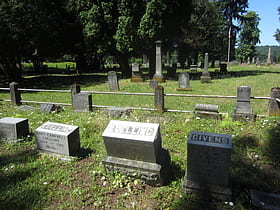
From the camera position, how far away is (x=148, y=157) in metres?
3.86

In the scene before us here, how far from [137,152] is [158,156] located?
41cm

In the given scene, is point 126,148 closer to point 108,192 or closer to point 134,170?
point 134,170

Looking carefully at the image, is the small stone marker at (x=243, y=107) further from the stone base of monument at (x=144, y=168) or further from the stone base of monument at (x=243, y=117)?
the stone base of monument at (x=144, y=168)

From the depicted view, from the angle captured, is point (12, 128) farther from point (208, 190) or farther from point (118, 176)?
point (208, 190)

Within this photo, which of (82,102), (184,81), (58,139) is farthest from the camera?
(184,81)

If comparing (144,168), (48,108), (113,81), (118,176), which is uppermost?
(113,81)

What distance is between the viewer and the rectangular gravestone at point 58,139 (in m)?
4.77

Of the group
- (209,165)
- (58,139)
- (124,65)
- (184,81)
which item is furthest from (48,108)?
(124,65)

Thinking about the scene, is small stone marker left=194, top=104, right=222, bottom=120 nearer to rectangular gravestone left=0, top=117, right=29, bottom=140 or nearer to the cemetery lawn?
the cemetery lawn

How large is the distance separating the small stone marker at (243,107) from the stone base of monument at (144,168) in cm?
407

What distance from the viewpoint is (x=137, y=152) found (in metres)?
3.88

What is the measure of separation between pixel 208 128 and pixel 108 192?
12.9 feet

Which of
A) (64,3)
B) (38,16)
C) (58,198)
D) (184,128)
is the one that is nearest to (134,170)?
(58,198)

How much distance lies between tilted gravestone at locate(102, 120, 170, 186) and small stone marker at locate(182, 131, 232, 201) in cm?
57
